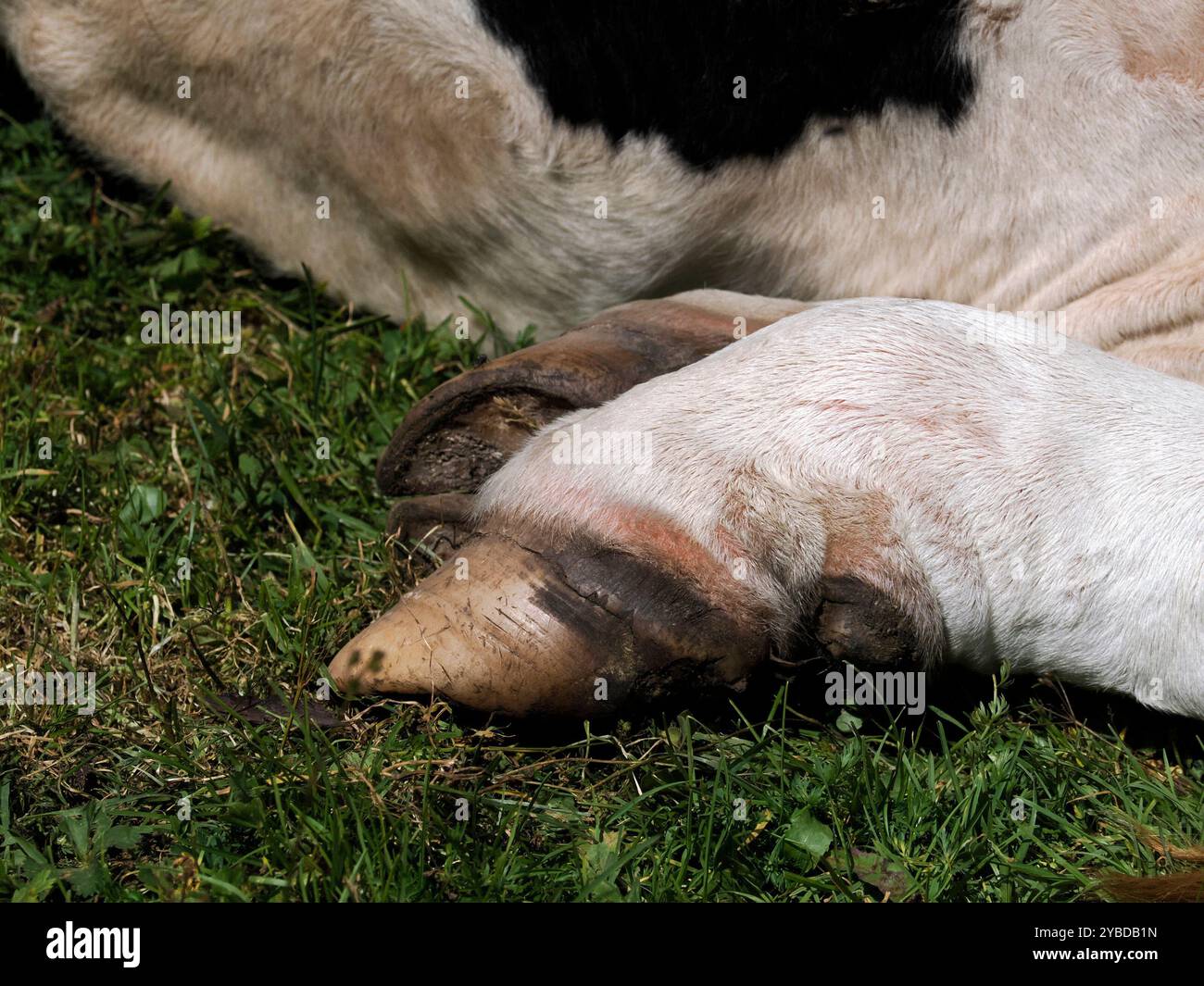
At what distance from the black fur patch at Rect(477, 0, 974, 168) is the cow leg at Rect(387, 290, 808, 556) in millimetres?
342

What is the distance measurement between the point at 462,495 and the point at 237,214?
1200 mm

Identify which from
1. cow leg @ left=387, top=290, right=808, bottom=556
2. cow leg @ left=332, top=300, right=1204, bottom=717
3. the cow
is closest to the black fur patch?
the cow

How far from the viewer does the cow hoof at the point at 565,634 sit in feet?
5.86

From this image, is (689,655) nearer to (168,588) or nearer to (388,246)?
(168,588)

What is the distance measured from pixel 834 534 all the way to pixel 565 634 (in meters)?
0.42

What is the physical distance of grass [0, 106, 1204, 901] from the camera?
Answer: 1.82m

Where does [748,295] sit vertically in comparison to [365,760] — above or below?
above

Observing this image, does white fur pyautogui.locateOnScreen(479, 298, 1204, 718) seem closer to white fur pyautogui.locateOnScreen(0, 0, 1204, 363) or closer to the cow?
the cow

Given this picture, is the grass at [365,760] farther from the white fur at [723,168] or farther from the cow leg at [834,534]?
the white fur at [723,168]

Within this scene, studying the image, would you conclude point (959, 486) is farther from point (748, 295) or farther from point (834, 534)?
point (748, 295)

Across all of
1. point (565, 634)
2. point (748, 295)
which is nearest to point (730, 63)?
point (748, 295)

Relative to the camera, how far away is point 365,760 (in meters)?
1.94

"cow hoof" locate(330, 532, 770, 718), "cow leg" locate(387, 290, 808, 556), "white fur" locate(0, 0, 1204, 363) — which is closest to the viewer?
"cow hoof" locate(330, 532, 770, 718)

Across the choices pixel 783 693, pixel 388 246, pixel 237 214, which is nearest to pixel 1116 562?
pixel 783 693
